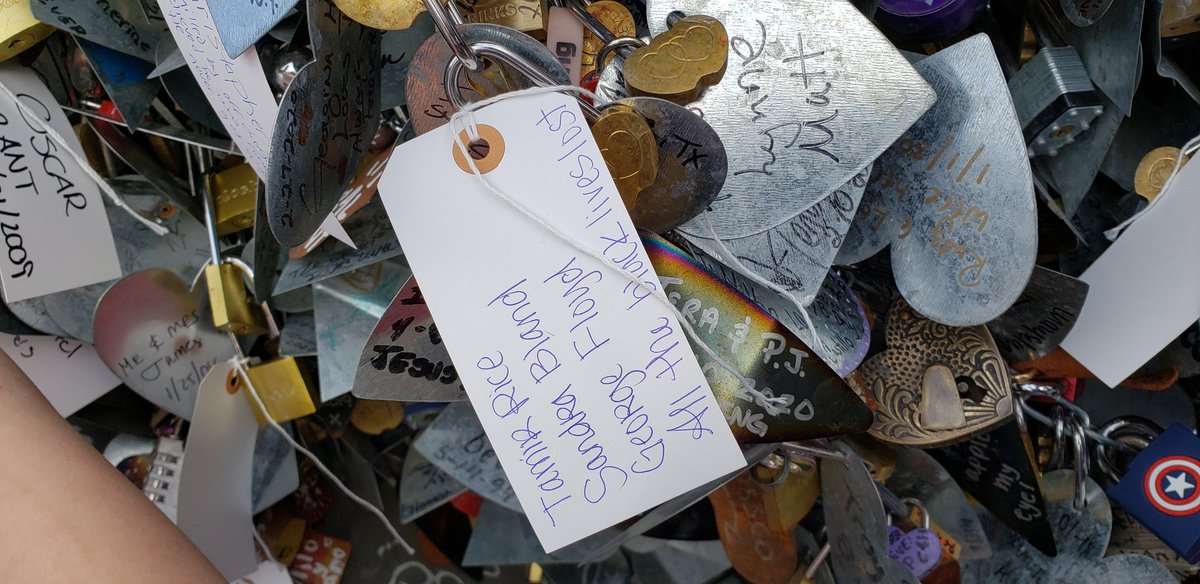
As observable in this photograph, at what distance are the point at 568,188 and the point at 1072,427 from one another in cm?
42

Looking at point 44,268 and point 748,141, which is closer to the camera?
point 748,141

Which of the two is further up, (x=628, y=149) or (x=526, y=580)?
(x=628, y=149)

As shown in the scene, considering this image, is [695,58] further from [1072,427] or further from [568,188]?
[1072,427]

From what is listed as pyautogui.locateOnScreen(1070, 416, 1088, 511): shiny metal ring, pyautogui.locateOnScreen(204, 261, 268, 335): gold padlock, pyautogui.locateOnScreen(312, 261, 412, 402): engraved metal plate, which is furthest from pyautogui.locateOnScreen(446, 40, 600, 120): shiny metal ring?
pyautogui.locateOnScreen(1070, 416, 1088, 511): shiny metal ring

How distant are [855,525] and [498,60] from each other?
377 mm

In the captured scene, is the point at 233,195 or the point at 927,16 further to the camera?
the point at 233,195

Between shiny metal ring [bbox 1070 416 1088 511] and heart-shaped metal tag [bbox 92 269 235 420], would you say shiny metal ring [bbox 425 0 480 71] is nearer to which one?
heart-shaped metal tag [bbox 92 269 235 420]

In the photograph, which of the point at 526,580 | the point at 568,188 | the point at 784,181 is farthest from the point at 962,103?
the point at 526,580

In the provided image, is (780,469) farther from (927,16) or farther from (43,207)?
(43,207)

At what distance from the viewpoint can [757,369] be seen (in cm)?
44

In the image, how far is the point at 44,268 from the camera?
594mm

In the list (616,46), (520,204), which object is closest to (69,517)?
(520,204)

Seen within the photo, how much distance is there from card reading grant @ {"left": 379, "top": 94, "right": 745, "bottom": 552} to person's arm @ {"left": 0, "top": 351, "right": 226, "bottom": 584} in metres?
0.19

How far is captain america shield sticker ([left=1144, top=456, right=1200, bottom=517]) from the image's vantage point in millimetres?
539
